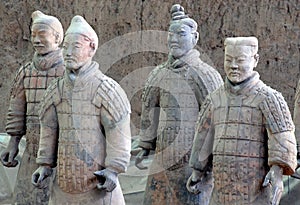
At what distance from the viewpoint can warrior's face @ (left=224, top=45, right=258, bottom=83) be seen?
5.23 metres

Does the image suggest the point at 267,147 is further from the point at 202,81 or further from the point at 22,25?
the point at 22,25

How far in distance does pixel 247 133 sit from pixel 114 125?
0.74m

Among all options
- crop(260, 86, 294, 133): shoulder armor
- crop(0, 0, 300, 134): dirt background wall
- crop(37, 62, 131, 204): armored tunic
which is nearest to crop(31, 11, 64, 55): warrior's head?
crop(37, 62, 131, 204): armored tunic

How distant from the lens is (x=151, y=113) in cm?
651

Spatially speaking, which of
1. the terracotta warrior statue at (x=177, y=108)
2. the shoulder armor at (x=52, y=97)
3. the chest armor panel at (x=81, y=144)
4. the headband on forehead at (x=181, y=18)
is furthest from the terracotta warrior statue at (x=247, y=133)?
the headband on forehead at (x=181, y=18)

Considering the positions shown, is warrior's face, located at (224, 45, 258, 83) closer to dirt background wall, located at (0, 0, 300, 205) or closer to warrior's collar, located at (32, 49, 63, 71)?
warrior's collar, located at (32, 49, 63, 71)

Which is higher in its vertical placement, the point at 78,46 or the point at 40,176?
the point at 78,46

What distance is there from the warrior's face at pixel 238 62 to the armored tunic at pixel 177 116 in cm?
108

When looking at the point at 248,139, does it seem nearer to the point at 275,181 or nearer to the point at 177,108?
the point at 275,181

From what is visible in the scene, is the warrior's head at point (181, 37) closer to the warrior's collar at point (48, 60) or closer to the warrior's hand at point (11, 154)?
the warrior's collar at point (48, 60)

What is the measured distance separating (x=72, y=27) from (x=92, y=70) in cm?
27

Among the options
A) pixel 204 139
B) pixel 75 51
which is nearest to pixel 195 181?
pixel 204 139

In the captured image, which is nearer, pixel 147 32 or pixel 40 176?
pixel 40 176

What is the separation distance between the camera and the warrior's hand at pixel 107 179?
524cm
